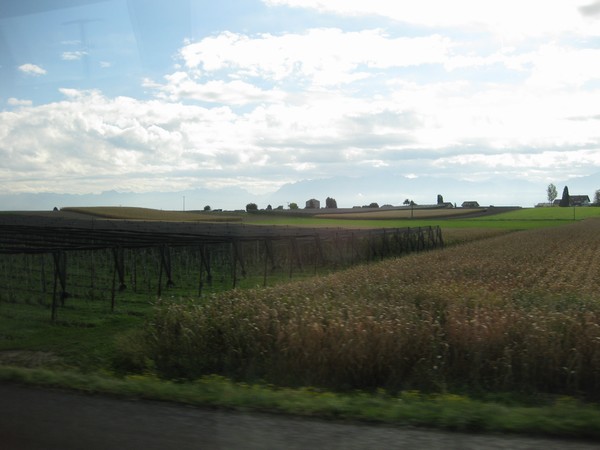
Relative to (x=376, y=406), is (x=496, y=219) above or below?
above

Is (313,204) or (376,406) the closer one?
(376,406)

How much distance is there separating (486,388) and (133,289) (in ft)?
50.8

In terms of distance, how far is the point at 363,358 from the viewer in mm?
8430

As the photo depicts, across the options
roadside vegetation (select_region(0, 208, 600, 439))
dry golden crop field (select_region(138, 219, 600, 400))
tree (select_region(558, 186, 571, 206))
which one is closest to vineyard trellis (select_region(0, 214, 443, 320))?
roadside vegetation (select_region(0, 208, 600, 439))

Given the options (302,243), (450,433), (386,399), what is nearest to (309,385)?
(386,399)

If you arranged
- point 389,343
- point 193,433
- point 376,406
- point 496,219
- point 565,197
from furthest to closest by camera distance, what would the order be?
point 565,197 < point 496,219 < point 389,343 < point 376,406 < point 193,433

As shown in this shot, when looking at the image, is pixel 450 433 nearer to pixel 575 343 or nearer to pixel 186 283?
pixel 575 343

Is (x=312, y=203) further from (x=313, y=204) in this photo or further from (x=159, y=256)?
(x=159, y=256)

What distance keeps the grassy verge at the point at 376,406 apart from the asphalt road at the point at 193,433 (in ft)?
0.67

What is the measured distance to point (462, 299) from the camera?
38.3 feet

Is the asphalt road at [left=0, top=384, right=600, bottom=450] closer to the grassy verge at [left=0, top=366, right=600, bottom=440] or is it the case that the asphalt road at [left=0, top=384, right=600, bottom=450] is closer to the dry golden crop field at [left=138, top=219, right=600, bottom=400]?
the grassy verge at [left=0, top=366, right=600, bottom=440]

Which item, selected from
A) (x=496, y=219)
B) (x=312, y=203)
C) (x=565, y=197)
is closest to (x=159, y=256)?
(x=496, y=219)

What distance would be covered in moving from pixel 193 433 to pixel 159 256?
2565 cm

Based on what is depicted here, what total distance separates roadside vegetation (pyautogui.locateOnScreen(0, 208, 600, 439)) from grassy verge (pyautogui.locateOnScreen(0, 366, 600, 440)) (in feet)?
0.06
